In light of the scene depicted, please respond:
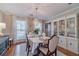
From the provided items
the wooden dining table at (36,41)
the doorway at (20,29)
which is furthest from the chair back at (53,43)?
the doorway at (20,29)

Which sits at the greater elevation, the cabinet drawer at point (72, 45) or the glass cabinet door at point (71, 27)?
the glass cabinet door at point (71, 27)

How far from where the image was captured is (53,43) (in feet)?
7.48

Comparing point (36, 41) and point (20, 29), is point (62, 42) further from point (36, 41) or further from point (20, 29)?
point (20, 29)

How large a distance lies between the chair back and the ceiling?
521mm

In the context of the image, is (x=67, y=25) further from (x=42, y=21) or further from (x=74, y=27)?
(x=42, y=21)

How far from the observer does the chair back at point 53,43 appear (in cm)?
227

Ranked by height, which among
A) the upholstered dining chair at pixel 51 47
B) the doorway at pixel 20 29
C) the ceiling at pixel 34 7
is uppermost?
the ceiling at pixel 34 7

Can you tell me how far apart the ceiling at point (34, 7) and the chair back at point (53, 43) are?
52 centimetres

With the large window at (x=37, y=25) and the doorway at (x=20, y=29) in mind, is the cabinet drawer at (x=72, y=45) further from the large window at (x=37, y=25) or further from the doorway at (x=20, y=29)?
the doorway at (x=20, y=29)

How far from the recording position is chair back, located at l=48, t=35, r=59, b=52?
7.44ft

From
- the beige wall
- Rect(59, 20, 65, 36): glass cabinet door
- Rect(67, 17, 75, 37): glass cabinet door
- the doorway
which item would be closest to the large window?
the beige wall

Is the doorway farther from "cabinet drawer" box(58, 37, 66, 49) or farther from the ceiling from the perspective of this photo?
"cabinet drawer" box(58, 37, 66, 49)

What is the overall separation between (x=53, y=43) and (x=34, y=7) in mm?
894

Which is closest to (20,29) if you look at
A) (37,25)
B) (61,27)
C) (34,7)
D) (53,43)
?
(37,25)
